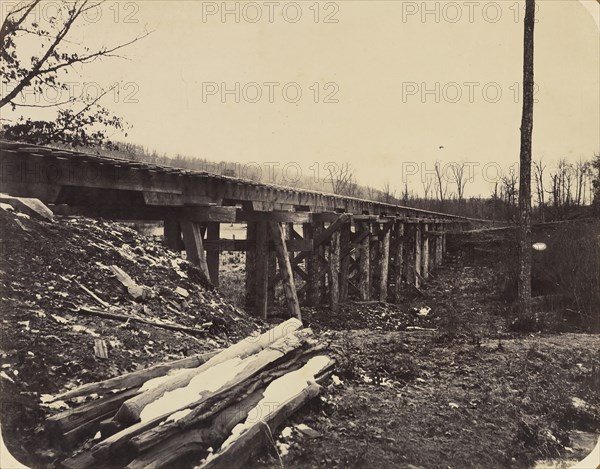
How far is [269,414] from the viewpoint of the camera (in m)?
3.17

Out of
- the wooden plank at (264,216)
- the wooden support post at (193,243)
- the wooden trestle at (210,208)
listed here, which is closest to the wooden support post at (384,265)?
the wooden trestle at (210,208)

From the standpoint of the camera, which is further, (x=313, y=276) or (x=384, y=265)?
(x=384, y=265)

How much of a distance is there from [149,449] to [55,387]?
0.98 meters

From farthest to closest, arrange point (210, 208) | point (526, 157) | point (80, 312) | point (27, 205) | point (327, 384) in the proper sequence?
point (526, 157), point (210, 208), point (27, 205), point (327, 384), point (80, 312)

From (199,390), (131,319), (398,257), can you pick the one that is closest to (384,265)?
(398,257)

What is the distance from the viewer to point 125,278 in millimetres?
4824

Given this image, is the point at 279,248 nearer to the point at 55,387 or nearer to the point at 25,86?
the point at 55,387

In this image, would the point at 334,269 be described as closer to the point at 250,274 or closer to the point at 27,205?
the point at 250,274

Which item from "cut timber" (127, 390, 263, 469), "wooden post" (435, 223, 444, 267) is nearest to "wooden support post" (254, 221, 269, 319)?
"cut timber" (127, 390, 263, 469)

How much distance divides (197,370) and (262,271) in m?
4.49

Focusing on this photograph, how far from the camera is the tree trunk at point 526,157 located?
9.16 meters

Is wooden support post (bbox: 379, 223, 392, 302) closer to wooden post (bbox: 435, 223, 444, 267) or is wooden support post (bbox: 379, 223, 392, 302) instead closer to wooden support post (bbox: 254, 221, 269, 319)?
wooden support post (bbox: 254, 221, 269, 319)

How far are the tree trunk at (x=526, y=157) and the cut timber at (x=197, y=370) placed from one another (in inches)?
243

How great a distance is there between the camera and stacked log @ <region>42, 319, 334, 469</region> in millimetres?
2539
